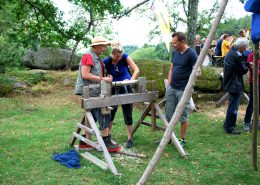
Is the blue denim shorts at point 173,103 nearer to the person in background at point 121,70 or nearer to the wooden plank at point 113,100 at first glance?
the wooden plank at point 113,100

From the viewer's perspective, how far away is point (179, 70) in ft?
19.9

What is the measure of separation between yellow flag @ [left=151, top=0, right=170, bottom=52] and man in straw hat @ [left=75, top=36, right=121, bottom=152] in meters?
1.39

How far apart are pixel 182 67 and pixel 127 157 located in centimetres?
174

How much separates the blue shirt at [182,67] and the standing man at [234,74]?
1.42 meters

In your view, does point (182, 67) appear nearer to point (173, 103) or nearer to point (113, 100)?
point (173, 103)

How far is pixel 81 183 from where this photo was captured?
4742 mm

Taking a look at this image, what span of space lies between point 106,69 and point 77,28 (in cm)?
421

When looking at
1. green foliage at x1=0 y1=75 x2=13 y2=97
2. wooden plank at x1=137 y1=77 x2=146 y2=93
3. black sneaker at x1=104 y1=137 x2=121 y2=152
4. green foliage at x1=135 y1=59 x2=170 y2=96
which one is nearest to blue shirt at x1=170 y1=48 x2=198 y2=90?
wooden plank at x1=137 y1=77 x2=146 y2=93

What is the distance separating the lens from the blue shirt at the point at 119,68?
6.16 meters

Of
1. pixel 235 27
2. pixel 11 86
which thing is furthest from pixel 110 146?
pixel 235 27

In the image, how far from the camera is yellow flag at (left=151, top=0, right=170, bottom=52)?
4256 mm

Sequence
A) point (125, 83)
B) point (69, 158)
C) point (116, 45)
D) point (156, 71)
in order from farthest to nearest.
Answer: point (156, 71) < point (116, 45) < point (125, 83) < point (69, 158)

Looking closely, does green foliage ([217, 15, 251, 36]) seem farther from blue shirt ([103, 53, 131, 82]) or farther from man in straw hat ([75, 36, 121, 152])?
man in straw hat ([75, 36, 121, 152])

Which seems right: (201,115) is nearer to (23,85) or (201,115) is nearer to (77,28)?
(77,28)
